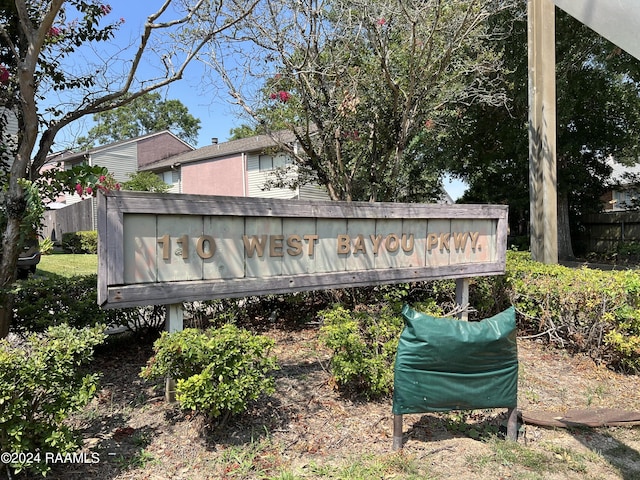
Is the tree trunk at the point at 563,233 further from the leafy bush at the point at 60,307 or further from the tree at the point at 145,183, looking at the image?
the tree at the point at 145,183

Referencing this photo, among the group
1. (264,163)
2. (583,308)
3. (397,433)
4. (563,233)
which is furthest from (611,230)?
(397,433)

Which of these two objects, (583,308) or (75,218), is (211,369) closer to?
(583,308)

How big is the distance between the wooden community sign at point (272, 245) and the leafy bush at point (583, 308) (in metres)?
0.69

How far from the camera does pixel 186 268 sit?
3.32m

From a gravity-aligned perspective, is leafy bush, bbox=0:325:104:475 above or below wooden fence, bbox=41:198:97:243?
below

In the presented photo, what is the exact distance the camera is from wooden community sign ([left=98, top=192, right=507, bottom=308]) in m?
3.07

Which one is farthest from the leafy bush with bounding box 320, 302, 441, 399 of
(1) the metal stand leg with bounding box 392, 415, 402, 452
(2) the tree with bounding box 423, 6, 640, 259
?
(2) the tree with bounding box 423, 6, 640, 259

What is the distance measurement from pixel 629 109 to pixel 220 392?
1466cm

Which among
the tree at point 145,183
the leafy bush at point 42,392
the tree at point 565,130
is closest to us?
the leafy bush at point 42,392

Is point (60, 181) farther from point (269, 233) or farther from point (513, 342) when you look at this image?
point (513, 342)

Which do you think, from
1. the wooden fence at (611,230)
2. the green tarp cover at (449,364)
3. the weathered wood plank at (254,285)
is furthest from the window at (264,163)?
the green tarp cover at (449,364)

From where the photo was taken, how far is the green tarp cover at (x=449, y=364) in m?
3.12

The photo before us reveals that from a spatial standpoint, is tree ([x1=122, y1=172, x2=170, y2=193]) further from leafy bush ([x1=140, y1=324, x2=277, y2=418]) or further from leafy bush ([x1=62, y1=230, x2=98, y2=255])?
leafy bush ([x1=140, y1=324, x2=277, y2=418])

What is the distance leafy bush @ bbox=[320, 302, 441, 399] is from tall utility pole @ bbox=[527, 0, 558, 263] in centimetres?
376
